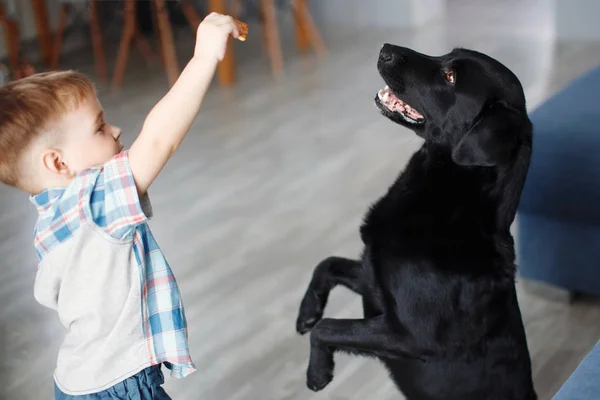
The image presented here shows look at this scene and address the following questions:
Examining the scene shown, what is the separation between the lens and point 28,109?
4.12ft

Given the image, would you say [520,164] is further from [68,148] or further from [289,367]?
[289,367]

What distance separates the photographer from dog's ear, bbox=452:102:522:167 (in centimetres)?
138

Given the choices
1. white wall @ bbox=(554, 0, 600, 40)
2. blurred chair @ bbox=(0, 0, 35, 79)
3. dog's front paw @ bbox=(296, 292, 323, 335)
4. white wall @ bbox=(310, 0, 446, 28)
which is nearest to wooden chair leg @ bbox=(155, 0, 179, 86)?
blurred chair @ bbox=(0, 0, 35, 79)

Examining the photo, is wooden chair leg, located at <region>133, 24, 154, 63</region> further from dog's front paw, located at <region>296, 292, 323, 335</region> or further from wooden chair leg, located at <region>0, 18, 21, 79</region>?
dog's front paw, located at <region>296, 292, 323, 335</region>

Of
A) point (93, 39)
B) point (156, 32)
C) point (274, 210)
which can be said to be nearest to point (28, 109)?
point (274, 210)

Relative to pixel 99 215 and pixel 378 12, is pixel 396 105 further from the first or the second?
pixel 378 12

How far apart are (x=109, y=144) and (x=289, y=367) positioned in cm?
95

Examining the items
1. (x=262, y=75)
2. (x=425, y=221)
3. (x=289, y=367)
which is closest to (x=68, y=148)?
(x=425, y=221)

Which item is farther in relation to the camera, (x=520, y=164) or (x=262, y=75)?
(x=262, y=75)

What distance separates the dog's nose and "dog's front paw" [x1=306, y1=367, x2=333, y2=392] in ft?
2.05

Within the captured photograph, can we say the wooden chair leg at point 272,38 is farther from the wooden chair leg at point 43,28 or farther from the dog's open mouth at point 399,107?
the dog's open mouth at point 399,107

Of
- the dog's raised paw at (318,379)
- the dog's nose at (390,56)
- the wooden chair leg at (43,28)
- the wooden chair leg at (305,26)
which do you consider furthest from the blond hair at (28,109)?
the wooden chair leg at (43,28)

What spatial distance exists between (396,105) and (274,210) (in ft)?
4.40

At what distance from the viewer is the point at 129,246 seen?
1299mm
